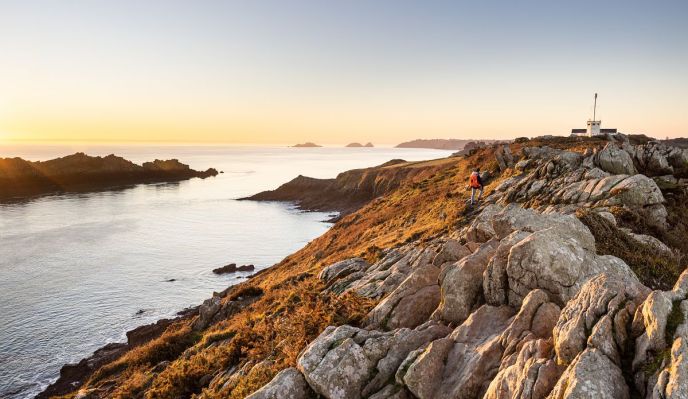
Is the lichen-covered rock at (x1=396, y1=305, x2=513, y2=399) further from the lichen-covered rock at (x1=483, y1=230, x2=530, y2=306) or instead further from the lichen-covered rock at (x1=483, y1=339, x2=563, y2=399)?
the lichen-covered rock at (x1=483, y1=230, x2=530, y2=306)

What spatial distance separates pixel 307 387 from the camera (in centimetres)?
1034

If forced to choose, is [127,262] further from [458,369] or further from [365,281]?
[458,369]

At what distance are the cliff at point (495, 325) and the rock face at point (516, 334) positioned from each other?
3 centimetres

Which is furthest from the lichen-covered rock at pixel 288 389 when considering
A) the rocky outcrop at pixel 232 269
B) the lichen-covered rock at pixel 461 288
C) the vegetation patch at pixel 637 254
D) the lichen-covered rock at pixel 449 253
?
the rocky outcrop at pixel 232 269

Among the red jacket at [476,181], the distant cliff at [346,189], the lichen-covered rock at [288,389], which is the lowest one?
the distant cliff at [346,189]

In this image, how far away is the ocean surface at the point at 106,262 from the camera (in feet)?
114

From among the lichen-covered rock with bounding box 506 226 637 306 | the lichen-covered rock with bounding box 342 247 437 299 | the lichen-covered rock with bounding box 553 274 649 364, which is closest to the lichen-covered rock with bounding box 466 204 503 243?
the lichen-covered rock with bounding box 342 247 437 299

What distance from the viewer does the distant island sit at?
453 ft

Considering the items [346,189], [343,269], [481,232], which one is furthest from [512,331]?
[346,189]

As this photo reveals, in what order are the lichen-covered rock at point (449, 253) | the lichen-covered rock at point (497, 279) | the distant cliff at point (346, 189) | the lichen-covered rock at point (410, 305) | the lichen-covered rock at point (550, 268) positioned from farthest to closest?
the distant cliff at point (346, 189) < the lichen-covered rock at point (449, 253) < the lichen-covered rock at point (410, 305) < the lichen-covered rock at point (497, 279) < the lichen-covered rock at point (550, 268)

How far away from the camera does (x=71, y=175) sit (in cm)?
16038

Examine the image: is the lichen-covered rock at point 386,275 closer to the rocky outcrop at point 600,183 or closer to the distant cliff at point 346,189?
the rocky outcrop at point 600,183

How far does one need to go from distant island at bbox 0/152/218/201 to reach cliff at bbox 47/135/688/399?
141 metres

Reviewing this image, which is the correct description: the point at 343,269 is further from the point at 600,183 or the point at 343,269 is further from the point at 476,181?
the point at 600,183
